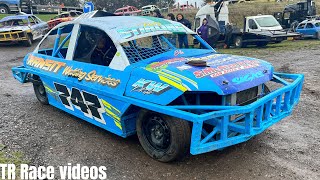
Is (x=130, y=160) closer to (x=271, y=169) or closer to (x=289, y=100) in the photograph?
(x=271, y=169)

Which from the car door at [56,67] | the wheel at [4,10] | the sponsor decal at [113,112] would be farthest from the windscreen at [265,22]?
the wheel at [4,10]

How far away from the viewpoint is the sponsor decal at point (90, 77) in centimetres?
420

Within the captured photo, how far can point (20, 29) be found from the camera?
15922 mm

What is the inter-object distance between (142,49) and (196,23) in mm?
15443

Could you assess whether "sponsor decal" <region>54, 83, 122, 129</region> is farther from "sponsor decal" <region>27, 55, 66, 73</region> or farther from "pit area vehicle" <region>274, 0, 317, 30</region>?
"pit area vehicle" <region>274, 0, 317, 30</region>

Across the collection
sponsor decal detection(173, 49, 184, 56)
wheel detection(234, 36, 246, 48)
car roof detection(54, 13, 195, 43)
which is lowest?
wheel detection(234, 36, 246, 48)

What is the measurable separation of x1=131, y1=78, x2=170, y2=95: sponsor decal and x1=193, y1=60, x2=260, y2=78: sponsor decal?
0.40 m

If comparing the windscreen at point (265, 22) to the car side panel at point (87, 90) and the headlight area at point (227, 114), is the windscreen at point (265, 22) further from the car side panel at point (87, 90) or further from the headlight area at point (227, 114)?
the car side panel at point (87, 90)

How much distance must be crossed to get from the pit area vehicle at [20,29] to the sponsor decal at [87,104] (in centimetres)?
1197

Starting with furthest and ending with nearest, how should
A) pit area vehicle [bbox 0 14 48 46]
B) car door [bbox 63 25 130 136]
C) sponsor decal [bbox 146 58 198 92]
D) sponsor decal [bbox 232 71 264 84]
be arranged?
pit area vehicle [bbox 0 14 48 46], car door [bbox 63 25 130 136], sponsor decal [bbox 232 71 264 84], sponsor decal [bbox 146 58 198 92]

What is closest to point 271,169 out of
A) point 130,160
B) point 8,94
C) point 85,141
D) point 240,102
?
point 240,102

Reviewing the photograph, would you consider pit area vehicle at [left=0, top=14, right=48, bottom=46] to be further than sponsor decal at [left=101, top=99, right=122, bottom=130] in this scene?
Yes

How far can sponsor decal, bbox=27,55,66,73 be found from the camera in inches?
211

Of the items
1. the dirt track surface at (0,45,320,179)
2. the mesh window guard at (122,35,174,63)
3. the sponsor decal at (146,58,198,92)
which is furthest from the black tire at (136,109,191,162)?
the mesh window guard at (122,35,174,63)
